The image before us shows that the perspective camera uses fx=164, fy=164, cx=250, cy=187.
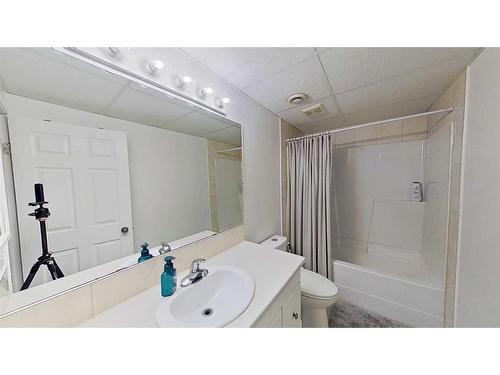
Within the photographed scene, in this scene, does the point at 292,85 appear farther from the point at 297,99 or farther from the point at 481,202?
the point at 481,202

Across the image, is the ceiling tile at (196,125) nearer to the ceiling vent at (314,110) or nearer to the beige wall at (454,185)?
the ceiling vent at (314,110)

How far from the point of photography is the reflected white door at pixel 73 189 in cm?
52

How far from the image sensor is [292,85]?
1.16 meters

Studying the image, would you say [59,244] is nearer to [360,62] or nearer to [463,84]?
[360,62]

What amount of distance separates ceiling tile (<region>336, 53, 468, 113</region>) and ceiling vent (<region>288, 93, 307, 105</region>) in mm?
291

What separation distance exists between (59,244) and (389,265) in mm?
2748

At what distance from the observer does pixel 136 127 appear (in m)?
0.76

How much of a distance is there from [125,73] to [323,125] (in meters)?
1.96

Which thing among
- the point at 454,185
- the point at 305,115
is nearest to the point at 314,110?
the point at 305,115

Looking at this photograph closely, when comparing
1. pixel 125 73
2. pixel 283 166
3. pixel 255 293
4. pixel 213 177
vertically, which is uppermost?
pixel 125 73

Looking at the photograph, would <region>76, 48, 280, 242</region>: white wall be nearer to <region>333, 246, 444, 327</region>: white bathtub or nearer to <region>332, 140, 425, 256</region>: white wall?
<region>333, 246, 444, 327</region>: white bathtub

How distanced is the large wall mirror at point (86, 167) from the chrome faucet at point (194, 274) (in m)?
0.17

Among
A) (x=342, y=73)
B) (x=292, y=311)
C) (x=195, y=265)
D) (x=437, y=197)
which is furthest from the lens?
(x=437, y=197)

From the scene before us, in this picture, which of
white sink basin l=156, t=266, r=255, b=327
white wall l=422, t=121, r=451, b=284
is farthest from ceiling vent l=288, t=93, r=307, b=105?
white sink basin l=156, t=266, r=255, b=327
